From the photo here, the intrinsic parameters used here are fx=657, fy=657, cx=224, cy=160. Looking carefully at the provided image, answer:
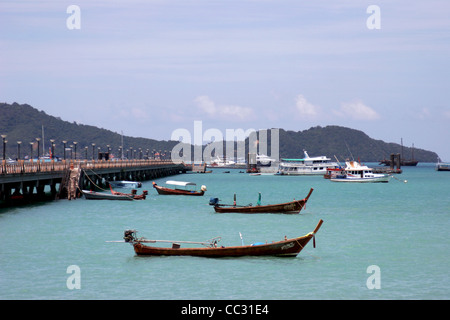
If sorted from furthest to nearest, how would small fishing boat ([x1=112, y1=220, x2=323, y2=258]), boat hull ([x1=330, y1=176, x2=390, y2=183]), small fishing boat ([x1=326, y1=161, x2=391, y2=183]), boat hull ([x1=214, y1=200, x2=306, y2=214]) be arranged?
1. small fishing boat ([x1=326, y1=161, x2=391, y2=183])
2. boat hull ([x1=330, y1=176, x2=390, y2=183])
3. boat hull ([x1=214, y1=200, x2=306, y2=214])
4. small fishing boat ([x1=112, y1=220, x2=323, y2=258])

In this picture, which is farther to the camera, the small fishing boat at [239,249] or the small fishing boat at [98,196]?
the small fishing boat at [98,196]

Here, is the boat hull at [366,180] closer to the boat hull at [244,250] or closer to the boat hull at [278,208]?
the boat hull at [278,208]

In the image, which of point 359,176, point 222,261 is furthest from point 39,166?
point 359,176

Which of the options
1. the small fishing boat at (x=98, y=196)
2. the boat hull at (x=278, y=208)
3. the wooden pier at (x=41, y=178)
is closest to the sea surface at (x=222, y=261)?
the boat hull at (x=278, y=208)

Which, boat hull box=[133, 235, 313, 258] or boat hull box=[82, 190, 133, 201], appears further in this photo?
boat hull box=[82, 190, 133, 201]

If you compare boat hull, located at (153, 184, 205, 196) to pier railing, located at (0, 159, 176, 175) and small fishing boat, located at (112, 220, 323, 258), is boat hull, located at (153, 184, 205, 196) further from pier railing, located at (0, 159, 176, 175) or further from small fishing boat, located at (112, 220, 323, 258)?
small fishing boat, located at (112, 220, 323, 258)

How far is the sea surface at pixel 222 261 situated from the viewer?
3030 centimetres

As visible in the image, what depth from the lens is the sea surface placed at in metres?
30.3

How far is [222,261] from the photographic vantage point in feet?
118

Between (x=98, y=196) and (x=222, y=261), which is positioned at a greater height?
(x=98, y=196)

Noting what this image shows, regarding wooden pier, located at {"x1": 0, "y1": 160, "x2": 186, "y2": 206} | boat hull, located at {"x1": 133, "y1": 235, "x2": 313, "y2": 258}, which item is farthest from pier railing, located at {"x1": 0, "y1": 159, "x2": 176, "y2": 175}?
boat hull, located at {"x1": 133, "y1": 235, "x2": 313, "y2": 258}

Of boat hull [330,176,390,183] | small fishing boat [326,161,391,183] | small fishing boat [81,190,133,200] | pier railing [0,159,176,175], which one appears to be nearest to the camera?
pier railing [0,159,176,175]

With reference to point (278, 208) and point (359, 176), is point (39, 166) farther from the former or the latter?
point (359, 176)
